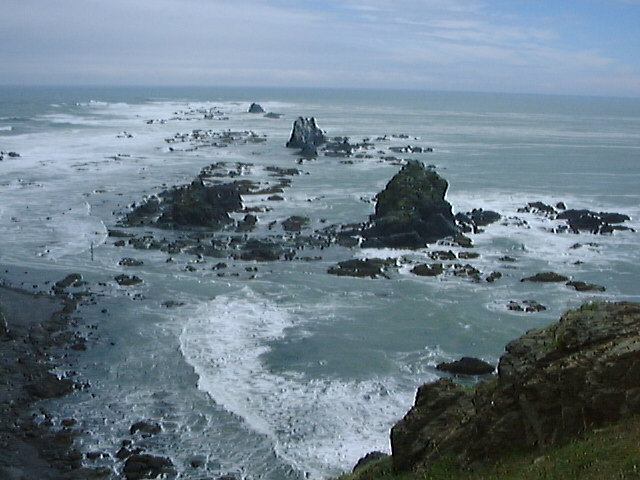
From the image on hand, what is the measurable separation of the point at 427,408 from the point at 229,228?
43.6 meters

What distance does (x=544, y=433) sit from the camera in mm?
14656

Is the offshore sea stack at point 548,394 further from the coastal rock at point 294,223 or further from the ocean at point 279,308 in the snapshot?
the coastal rock at point 294,223

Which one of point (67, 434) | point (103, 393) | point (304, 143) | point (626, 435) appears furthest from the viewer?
point (304, 143)

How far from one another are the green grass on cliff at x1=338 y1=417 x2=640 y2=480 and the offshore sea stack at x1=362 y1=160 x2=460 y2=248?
4011 centimetres

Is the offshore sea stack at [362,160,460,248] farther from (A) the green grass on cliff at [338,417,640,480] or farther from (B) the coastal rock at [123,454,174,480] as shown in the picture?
(A) the green grass on cliff at [338,417,640,480]

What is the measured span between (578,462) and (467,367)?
18347 mm

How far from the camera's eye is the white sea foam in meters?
24.4

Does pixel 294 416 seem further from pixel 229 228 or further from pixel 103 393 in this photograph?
pixel 229 228

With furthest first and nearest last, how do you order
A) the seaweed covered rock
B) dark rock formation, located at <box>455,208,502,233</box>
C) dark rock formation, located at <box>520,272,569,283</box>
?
1. dark rock formation, located at <box>455,208,502,233</box>
2. the seaweed covered rock
3. dark rock formation, located at <box>520,272,569,283</box>

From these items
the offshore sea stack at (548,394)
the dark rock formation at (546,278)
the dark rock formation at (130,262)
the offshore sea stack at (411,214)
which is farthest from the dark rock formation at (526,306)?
the dark rock formation at (130,262)

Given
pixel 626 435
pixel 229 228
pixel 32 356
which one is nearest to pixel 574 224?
pixel 229 228

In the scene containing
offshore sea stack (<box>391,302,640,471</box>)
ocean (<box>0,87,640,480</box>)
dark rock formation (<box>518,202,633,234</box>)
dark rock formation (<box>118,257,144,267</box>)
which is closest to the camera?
offshore sea stack (<box>391,302,640,471</box>)

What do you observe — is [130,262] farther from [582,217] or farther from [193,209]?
[582,217]

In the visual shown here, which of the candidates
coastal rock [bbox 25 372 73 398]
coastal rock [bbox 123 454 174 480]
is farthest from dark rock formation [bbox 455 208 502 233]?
coastal rock [bbox 123 454 174 480]
